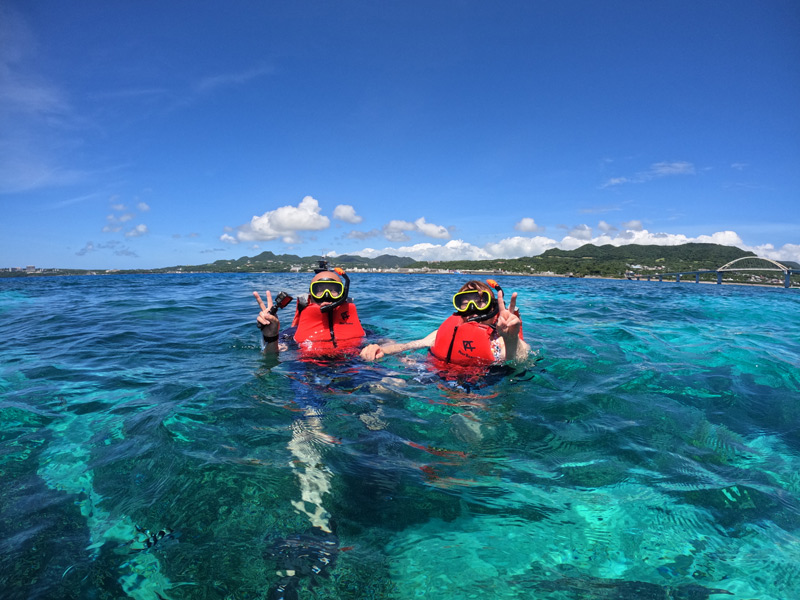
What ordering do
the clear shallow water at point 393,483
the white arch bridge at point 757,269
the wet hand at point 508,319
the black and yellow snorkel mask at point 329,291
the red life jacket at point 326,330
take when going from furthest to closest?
the white arch bridge at point 757,269 → the red life jacket at point 326,330 → the black and yellow snorkel mask at point 329,291 → the wet hand at point 508,319 → the clear shallow water at point 393,483

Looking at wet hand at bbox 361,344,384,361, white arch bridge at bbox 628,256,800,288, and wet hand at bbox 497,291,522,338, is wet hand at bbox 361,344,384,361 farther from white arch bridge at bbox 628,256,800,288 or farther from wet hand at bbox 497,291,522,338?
white arch bridge at bbox 628,256,800,288

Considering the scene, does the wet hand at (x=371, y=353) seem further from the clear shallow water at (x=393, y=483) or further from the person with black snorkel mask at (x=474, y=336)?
the clear shallow water at (x=393, y=483)

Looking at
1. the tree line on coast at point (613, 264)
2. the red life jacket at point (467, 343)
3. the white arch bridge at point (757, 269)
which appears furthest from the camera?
the tree line on coast at point (613, 264)

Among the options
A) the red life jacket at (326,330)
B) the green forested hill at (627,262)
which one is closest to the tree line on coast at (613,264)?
the green forested hill at (627,262)

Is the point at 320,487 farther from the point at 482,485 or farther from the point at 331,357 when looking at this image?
the point at 331,357

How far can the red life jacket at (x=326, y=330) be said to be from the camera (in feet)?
21.9

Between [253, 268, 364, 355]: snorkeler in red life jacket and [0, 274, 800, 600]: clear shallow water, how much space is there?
555 millimetres

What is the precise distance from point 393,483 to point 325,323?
4147 millimetres

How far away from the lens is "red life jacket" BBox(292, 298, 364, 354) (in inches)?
263

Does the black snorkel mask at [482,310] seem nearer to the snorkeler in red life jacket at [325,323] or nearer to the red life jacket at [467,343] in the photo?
the red life jacket at [467,343]

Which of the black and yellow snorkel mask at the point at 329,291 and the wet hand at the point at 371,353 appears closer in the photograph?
the wet hand at the point at 371,353

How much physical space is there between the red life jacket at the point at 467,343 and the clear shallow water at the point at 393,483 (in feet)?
1.64

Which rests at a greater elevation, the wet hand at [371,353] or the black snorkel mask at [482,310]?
the black snorkel mask at [482,310]

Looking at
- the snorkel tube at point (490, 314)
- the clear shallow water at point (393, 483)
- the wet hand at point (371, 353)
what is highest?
the snorkel tube at point (490, 314)
